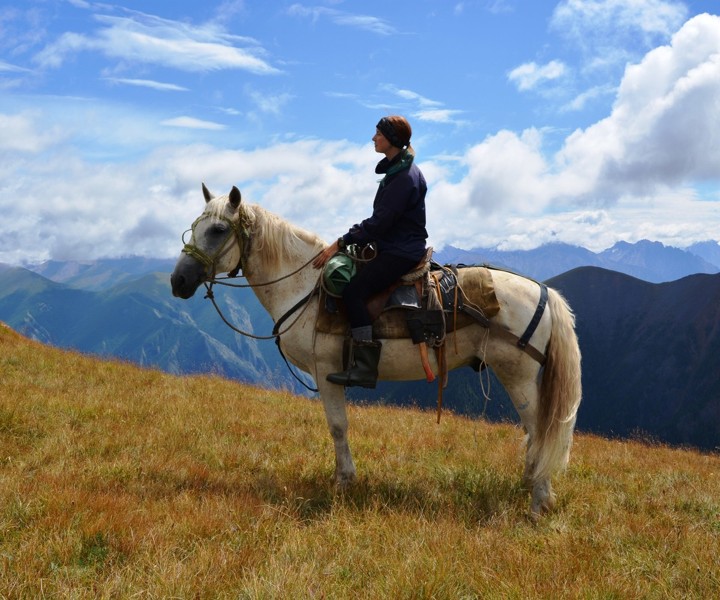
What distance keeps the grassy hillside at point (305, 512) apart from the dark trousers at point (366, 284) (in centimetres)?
200

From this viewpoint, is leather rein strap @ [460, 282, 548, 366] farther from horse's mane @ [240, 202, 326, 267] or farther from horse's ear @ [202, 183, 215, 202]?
horse's ear @ [202, 183, 215, 202]

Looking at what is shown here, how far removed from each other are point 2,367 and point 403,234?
9.90 metres

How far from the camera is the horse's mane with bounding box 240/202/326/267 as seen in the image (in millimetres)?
6762

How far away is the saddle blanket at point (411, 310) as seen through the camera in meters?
6.33

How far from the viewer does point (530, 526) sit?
559 cm

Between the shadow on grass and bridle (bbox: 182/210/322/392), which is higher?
bridle (bbox: 182/210/322/392)

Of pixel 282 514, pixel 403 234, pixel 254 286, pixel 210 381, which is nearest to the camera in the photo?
pixel 282 514

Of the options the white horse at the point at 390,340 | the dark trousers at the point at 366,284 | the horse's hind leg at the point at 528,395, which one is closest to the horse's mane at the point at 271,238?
the white horse at the point at 390,340

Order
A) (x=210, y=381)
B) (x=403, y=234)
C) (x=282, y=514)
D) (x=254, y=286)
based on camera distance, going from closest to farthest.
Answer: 1. (x=282, y=514)
2. (x=403, y=234)
3. (x=254, y=286)
4. (x=210, y=381)

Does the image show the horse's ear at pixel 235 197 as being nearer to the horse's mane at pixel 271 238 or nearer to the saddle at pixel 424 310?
the horse's mane at pixel 271 238

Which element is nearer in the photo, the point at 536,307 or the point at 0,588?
the point at 0,588

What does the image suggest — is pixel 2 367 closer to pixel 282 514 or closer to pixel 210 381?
pixel 210 381

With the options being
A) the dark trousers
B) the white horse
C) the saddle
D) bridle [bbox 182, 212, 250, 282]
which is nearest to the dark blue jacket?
the dark trousers

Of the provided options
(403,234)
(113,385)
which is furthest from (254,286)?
(113,385)
